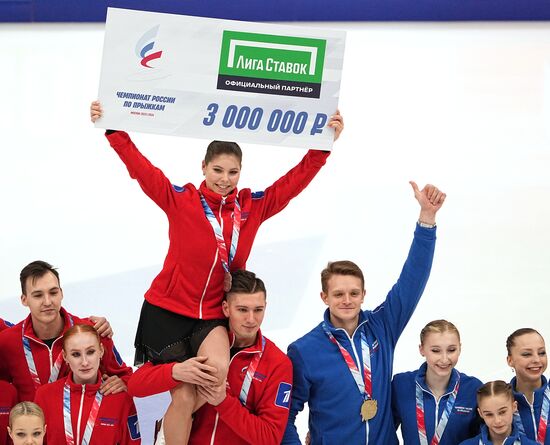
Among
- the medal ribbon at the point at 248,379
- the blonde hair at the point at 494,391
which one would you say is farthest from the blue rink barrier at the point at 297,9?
the blonde hair at the point at 494,391

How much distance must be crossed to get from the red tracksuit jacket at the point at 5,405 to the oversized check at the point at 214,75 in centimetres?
110

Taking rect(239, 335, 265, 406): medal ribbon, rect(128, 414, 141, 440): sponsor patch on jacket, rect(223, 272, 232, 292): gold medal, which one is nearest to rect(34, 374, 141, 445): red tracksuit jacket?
rect(128, 414, 141, 440): sponsor patch on jacket

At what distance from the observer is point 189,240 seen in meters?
4.02

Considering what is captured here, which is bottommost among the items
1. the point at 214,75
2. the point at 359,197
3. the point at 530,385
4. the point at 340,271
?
the point at 530,385

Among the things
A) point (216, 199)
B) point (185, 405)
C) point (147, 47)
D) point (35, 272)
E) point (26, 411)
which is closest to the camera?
point (26, 411)

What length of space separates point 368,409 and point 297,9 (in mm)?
11238

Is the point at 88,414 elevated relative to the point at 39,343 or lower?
lower

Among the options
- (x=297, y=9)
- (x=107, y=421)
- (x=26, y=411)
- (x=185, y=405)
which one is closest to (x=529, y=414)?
(x=185, y=405)

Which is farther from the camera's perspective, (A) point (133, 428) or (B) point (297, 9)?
(B) point (297, 9)

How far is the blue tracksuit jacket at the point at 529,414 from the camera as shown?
12.4 feet

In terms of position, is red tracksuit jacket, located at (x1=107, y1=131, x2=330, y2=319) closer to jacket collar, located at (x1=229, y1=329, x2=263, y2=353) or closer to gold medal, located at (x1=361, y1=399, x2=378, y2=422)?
jacket collar, located at (x1=229, y1=329, x2=263, y2=353)

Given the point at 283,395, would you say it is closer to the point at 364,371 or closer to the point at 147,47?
the point at 364,371

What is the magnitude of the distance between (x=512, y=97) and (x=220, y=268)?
730 cm

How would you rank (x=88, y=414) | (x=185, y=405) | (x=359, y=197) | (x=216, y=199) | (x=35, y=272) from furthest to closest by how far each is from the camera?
1. (x=359, y=197)
2. (x=35, y=272)
3. (x=216, y=199)
4. (x=88, y=414)
5. (x=185, y=405)
